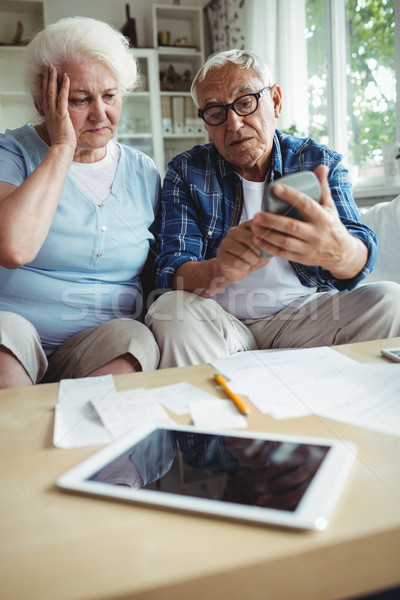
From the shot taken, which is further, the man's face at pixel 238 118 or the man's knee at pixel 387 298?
the man's face at pixel 238 118

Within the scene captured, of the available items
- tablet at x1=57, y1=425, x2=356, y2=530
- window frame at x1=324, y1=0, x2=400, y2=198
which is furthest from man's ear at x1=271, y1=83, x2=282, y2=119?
window frame at x1=324, y1=0, x2=400, y2=198

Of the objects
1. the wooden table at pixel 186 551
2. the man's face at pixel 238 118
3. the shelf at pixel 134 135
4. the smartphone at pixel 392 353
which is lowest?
the wooden table at pixel 186 551

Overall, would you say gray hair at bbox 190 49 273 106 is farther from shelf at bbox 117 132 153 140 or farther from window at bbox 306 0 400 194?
shelf at bbox 117 132 153 140

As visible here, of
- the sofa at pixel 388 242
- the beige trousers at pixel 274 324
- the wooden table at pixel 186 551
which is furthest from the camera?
the sofa at pixel 388 242

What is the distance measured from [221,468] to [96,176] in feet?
3.37

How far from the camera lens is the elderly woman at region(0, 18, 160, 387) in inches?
45.5

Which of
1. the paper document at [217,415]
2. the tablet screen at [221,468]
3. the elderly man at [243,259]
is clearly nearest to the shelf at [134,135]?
the elderly man at [243,259]

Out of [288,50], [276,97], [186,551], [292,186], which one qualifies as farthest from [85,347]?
[288,50]

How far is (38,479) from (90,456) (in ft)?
0.20

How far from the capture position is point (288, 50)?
333cm

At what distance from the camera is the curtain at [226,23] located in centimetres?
371

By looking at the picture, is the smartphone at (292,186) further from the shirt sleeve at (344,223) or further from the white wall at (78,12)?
the white wall at (78,12)

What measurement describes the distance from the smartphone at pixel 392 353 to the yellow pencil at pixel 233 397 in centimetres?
31

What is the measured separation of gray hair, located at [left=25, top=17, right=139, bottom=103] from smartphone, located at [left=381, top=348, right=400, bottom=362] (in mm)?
945
